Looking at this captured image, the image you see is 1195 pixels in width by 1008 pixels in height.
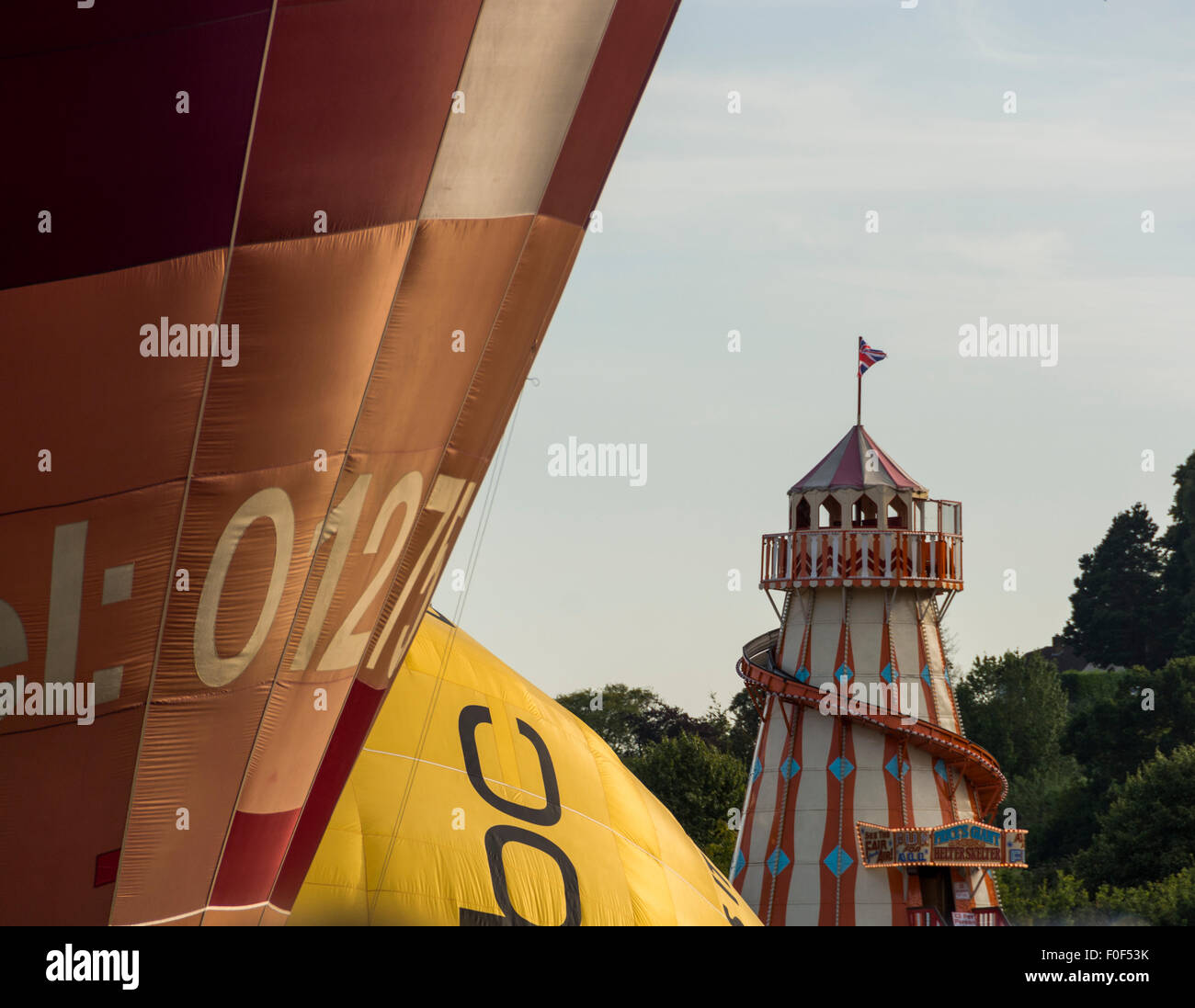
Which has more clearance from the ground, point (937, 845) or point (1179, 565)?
point (1179, 565)

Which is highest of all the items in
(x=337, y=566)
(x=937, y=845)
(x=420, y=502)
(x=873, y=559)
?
(x=873, y=559)

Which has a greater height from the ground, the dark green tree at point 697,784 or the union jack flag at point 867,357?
the union jack flag at point 867,357

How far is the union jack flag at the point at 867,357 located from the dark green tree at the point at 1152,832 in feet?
63.2

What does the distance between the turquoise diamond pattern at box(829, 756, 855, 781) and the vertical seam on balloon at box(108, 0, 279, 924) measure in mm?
23467

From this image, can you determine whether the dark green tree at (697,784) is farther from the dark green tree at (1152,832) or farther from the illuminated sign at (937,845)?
the illuminated sign at (937,845)

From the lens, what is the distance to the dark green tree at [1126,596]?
8744 centimetres

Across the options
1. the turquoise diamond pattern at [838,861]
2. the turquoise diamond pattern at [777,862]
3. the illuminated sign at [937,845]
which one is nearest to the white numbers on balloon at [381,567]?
the illuminated sign at [937,845]

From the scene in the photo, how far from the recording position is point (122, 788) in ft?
30.2

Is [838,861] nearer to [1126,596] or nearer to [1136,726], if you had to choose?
[1136,726]

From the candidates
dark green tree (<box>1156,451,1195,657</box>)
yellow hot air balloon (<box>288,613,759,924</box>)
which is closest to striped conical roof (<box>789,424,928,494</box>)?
yellow hot air balloon (<box>288,613,759,924</box>)

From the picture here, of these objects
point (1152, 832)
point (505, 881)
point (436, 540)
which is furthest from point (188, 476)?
point (1152, 832)

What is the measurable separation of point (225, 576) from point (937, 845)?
23.8 meters

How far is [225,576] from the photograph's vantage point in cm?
911
